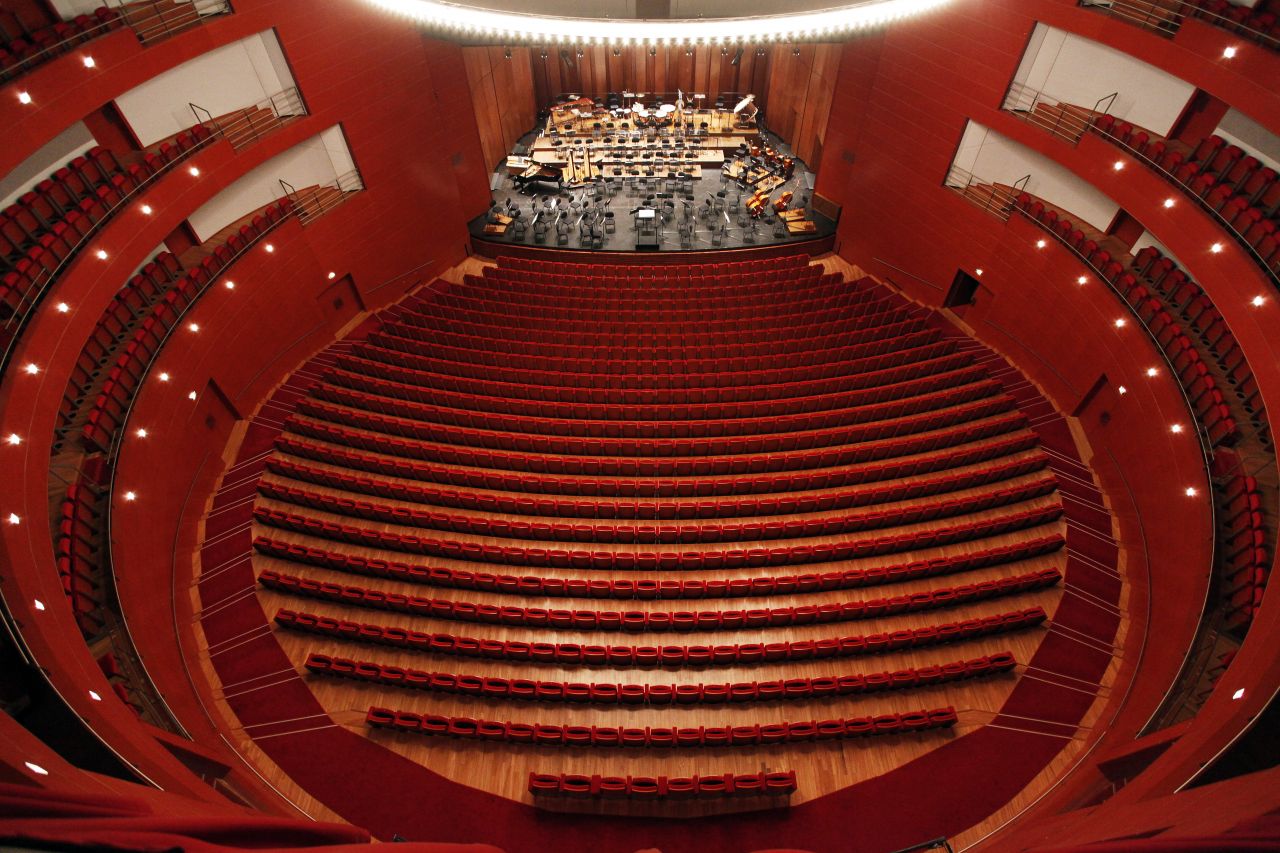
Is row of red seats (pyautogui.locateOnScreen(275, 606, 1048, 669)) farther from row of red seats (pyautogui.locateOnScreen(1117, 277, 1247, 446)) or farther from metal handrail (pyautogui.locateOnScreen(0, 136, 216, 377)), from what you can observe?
metal handrail (pyautogui.locateOnScreen(0, 136, 216, 377))

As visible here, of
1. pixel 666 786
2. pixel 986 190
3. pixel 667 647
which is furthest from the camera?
pixel 986 190

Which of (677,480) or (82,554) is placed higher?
(82,554)

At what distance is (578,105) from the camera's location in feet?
38.5

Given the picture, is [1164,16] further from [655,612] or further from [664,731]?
[664,731]

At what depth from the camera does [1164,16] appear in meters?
5.53

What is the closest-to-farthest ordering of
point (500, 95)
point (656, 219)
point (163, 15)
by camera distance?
point (163, 15) → point (656, 219) → point (500, 95)

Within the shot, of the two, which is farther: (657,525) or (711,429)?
(711,429)

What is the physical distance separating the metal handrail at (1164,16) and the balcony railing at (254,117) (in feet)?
25.4

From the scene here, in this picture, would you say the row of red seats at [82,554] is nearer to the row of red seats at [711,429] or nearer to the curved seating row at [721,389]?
the row of red seats at [711,429]

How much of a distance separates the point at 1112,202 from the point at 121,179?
9124 mm

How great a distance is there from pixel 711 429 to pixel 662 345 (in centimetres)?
151

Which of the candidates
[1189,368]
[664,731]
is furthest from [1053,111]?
[664,731]

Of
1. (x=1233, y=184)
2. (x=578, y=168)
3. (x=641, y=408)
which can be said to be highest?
(x=1233, y=184)

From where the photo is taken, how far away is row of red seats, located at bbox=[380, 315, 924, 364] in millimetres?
7203
